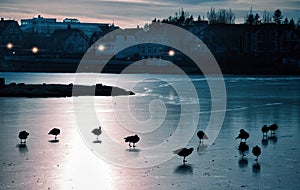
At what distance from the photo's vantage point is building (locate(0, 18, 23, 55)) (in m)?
156

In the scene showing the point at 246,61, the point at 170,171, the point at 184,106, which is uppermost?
the point at 246,61

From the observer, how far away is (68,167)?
56.3 feet

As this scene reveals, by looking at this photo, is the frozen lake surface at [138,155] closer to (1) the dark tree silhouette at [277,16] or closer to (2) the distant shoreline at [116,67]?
(2) the distant shoreline at [116,67]

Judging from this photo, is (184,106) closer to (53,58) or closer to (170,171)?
(170,171)

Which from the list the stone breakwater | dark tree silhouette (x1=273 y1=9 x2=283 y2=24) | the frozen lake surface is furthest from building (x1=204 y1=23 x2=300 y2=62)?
the frozen lake surface

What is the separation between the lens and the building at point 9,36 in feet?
512

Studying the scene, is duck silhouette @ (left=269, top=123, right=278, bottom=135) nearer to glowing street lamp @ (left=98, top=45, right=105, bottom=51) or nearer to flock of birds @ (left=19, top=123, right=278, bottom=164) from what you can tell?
flock of birds @ (left=19, top=123, right=278, bottom=164)

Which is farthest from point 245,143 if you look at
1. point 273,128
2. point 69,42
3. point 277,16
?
point 277,16

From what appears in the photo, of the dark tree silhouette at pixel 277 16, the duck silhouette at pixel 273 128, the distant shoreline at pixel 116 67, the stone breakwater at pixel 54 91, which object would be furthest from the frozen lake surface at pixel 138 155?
the dark tree silhouette at pixel 277 16

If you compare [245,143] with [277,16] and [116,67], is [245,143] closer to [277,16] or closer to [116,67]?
[116,67]

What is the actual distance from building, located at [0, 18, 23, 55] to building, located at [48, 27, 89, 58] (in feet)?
30.0

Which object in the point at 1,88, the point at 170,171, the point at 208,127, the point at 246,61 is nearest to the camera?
the point at 170,171

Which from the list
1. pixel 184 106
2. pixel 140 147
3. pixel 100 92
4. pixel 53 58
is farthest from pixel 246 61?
pixel 140 147

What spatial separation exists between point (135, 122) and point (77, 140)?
22.3ft
